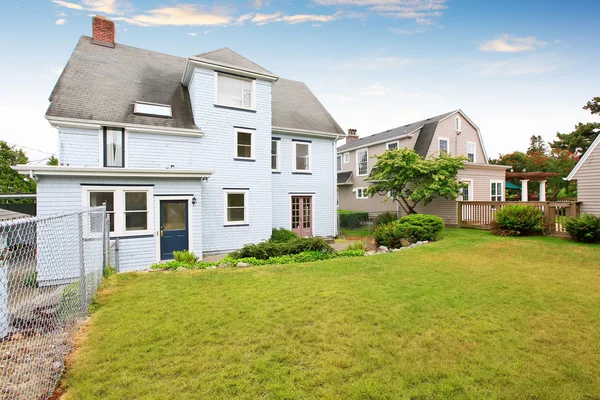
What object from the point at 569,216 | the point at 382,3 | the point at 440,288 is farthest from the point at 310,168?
the point at 569,216

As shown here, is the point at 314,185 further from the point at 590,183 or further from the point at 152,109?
the point at 590,183

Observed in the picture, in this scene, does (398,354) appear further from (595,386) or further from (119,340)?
Answer: (119,340)

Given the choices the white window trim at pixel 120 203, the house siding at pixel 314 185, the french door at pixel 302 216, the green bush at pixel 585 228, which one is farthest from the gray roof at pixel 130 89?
the green bush at pixel 585 228

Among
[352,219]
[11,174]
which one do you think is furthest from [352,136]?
[11,174]

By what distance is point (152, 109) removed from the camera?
461 inches

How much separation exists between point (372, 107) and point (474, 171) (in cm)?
983

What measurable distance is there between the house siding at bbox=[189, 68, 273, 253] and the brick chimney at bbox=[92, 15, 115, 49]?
5211 millimetres

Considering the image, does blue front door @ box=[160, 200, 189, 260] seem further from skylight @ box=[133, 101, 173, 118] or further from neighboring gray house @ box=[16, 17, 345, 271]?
skylight @ box=[133, 101, 173, 118]

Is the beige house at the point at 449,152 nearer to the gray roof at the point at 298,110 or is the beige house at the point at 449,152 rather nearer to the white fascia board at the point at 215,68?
the gray roof at the point at 298,110

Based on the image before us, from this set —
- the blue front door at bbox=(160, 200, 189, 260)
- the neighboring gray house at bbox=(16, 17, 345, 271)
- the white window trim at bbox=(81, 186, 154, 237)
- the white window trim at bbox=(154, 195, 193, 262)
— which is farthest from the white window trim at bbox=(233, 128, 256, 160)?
the white window trim at bbox=(81, 186, 154, 237)

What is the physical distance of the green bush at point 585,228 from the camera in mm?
10000

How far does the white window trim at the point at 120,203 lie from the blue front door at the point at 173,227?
39 centimetres

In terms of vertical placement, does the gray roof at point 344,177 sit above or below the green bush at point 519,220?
above

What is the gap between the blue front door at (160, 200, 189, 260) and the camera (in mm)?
10025
